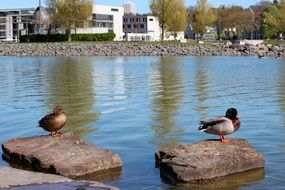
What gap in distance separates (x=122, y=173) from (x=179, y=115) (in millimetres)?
6621

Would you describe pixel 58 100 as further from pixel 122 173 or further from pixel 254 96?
pixel 122 173

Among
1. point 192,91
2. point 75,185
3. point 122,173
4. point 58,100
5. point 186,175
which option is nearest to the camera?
point 75,185

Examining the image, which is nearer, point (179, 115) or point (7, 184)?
point (7, 184)

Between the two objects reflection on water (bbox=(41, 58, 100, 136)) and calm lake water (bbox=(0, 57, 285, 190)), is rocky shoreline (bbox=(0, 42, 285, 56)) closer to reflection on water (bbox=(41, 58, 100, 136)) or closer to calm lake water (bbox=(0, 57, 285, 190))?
reflection on water (bbox=(41, 58, 100, 136))

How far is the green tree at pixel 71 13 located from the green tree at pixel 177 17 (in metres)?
13.0

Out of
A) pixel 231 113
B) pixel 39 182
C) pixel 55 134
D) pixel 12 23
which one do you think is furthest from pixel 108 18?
pixel 39 182

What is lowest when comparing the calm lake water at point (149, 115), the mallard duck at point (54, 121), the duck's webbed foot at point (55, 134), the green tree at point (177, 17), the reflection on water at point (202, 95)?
the calm lake water at point (149, 115)

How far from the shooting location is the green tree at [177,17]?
292 ft

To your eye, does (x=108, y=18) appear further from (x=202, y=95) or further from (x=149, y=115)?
(x=149, y=115)

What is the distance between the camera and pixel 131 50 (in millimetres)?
71562

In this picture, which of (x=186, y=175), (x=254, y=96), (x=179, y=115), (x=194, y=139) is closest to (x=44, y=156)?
(x=186, y=175)

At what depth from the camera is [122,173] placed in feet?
30.1

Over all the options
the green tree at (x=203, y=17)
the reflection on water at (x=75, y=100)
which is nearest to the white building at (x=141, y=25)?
the green tree at (x=203, y=17)

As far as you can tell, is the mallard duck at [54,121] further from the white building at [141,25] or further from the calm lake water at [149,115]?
the white building at [141,25]
